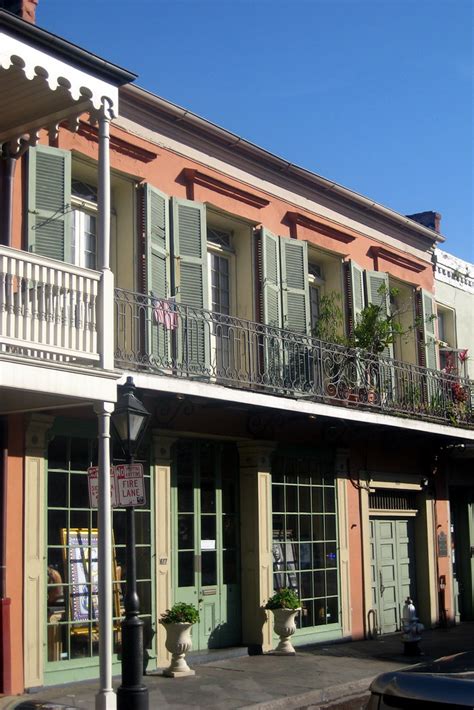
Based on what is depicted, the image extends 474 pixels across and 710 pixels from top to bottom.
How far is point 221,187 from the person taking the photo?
47.0ft

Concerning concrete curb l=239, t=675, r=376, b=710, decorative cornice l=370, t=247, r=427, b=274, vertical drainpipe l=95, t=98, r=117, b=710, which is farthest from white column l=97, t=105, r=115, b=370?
decorative cornice l=370, t=247, r=427, b=274

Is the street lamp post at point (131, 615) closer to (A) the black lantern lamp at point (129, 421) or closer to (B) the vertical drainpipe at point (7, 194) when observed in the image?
(A) the black lantern lamp at point (129, 421)

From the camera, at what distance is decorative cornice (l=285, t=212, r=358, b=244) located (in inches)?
619

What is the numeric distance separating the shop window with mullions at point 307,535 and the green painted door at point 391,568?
4.85 ft

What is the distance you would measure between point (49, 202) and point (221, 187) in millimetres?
3502

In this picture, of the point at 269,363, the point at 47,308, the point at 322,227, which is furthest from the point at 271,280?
the point at 47,308

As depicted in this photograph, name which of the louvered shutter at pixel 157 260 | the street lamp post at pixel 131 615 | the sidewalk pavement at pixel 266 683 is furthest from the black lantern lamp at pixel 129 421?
the louvered shutter at pixel 157 260

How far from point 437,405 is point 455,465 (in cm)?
257

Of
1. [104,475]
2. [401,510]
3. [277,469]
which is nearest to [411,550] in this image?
[401,510]

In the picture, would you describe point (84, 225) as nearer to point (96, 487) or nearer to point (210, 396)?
point (210, 396)

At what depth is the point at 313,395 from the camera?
1375 centimetres

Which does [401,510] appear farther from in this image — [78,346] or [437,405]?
[78,346]

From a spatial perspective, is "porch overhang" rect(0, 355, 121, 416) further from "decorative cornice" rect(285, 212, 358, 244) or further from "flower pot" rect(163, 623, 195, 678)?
"decorative cornice" rect(285, 212, 358, 244)

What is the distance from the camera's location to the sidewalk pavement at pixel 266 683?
1020cm
